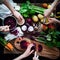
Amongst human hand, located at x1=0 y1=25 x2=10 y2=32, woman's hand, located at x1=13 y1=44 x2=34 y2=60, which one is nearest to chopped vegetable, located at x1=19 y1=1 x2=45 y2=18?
human hand, located at x1=0 y1=25 x2=10 y2=32

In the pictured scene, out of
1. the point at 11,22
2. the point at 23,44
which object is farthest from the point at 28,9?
the point at 23,44

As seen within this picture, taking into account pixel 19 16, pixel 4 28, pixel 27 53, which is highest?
pixel 19 16

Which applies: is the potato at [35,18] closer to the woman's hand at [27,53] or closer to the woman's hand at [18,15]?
the woman's hand at [18,15]

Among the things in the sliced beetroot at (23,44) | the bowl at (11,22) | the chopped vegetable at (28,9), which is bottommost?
the sliced beetroot at (23,44)

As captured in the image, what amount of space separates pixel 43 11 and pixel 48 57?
1.62 feet

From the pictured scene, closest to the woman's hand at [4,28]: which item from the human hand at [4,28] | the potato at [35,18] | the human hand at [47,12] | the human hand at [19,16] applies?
the human hand at [4,28]

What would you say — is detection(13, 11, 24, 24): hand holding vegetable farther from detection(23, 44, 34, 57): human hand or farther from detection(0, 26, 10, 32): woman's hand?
detection(23, 44, 34, 57): human hand

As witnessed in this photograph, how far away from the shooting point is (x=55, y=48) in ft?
23.8

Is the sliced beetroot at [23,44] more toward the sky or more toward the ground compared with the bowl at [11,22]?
more toward the ground

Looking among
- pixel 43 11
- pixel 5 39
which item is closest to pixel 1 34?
pixel 5 39

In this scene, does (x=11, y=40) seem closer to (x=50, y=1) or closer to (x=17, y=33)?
(x=17, y=33)

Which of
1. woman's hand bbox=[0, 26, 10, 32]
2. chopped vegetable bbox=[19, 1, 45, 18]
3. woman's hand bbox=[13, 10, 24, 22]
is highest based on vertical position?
chopped vegetable bbox=[19, 1, 45, 18]

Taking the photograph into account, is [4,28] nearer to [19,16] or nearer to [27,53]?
[19,16]

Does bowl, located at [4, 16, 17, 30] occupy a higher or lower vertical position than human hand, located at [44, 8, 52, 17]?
lower
